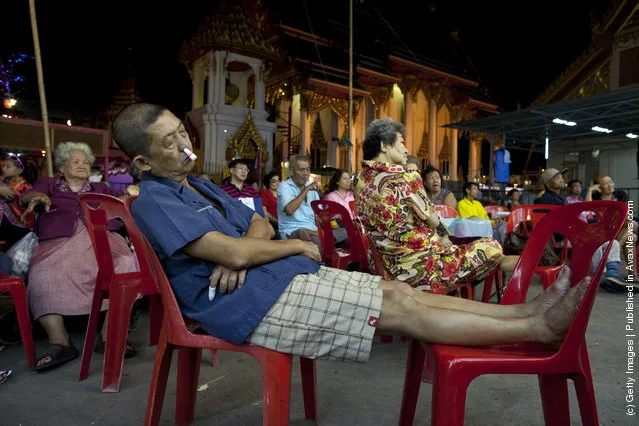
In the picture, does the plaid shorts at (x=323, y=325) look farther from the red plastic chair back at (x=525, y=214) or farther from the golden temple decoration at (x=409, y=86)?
the golden temple decoration at (x=409, y=86)

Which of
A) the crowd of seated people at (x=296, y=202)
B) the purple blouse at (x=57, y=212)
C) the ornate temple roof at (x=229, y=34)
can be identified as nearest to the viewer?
the purple blouse at (x=57, y=212)

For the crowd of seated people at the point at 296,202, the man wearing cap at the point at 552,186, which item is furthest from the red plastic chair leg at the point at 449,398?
the man wearing cap at the point at 552,186

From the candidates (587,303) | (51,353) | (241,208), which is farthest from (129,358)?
(587,303)

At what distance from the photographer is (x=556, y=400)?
145cm

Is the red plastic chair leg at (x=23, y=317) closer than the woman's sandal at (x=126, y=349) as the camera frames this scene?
Yes

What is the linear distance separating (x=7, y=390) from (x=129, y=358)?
0.66 m

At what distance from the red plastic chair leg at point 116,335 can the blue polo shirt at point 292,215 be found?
2483 millimetres

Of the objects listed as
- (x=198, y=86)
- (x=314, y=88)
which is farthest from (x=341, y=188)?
(x=314, y=88)

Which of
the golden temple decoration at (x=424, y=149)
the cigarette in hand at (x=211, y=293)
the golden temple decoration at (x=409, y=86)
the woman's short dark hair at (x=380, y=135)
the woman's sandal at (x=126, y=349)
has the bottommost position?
the woman's sandal at (x=126, y=349)

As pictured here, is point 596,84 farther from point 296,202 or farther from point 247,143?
point 296,202

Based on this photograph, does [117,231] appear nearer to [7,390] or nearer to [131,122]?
[7,390]

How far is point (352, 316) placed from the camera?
1.42 m

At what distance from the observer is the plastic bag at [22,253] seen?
3.04 meters

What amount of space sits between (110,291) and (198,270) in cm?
123
